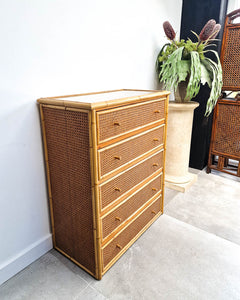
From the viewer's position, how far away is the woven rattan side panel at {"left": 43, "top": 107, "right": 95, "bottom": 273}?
3.79 feet

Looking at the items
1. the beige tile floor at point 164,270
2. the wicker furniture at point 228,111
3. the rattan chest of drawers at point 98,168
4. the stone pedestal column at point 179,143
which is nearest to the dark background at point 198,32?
the wicker furniture at point 228,111

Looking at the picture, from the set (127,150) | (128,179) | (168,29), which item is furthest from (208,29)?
(128,179)

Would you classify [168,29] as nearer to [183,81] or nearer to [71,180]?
[183,81]

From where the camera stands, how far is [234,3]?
3.00 metres

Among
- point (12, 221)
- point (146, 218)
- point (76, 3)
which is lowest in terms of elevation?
point (146, 218)

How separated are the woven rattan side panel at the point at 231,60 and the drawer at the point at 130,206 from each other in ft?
4.42

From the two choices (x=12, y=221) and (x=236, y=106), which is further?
(x=236, y=106)

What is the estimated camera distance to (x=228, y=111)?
2436mm

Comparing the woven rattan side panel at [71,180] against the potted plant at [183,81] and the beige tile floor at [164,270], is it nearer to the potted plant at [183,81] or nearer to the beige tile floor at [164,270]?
the beige tile floor at [164,270]

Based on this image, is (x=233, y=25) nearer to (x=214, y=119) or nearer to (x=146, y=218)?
(x=214, y=119)

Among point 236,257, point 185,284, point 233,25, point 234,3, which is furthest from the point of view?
point 234,3

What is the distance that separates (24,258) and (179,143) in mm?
1679

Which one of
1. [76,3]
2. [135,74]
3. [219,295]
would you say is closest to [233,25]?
[135,74]

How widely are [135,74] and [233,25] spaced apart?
1.13m
